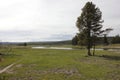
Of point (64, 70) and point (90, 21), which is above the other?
point (90, 21)

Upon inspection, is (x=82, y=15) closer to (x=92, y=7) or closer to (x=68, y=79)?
(x=92, y=7)

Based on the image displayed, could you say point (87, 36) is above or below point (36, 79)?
above

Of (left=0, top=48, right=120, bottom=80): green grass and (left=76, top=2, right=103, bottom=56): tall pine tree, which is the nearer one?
(left=0, top=48, right=120, bottom=80): green grass

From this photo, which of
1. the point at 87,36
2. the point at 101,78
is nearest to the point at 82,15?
the point at 87,36

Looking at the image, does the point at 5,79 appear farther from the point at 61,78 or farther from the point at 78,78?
the point at 78,78

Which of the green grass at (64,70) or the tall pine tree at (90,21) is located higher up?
the tall pine tree at (90,21)

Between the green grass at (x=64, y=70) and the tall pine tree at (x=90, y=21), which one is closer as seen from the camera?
the green grass at (x=64, y=70)

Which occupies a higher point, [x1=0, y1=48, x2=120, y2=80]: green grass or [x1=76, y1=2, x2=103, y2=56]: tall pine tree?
[x1=76, y1=2, x2=103, y2=56]: tall pine tree

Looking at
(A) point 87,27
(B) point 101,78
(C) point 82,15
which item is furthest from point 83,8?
(B) point 101,78

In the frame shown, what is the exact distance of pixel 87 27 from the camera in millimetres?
49406

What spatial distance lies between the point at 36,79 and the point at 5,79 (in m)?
2.93

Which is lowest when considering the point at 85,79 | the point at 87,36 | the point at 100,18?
the point at 85,79

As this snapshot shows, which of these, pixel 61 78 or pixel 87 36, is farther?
pixel 87 36

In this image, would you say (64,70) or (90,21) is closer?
(64,70)
